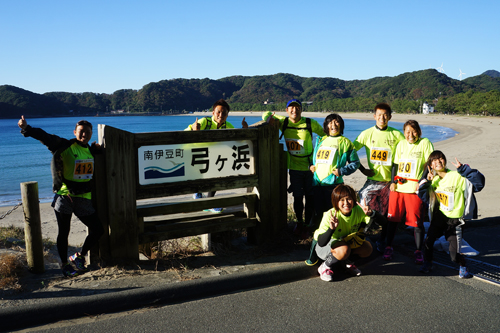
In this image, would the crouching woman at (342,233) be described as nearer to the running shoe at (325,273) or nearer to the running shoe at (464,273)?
the running shoe at (325,273)

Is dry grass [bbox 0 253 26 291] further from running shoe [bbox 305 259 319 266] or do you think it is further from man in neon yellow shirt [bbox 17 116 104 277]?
running shoe [bbox 305 259 319 266]

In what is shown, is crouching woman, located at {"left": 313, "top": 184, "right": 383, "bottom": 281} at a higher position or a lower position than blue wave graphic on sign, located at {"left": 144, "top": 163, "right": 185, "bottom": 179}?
lower

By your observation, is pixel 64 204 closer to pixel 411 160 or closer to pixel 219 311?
pixel 219 311

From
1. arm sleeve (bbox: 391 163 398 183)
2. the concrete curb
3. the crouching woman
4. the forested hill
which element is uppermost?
the forested hill

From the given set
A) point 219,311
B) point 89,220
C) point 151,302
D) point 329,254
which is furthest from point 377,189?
point 89,220

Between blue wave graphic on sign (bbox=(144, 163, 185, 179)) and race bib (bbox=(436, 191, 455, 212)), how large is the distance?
113 inches

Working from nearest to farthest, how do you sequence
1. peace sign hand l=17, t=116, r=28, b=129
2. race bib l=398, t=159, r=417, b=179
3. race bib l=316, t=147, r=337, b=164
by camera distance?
1. peace sign hand l=17, t=116, r=28, b=129
2. race bib l=398, t=159, r=417, b=179
3. race bib l=316, t=147, r=337, b=164

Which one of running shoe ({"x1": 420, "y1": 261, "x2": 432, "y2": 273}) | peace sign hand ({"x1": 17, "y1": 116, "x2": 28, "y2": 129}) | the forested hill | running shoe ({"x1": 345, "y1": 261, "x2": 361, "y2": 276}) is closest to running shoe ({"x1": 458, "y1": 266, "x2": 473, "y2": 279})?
running shoe ({"x1": 420, "y1": 261, "x2": 432, "y2": 273})

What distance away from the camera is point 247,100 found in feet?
626

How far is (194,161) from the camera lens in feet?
14.6

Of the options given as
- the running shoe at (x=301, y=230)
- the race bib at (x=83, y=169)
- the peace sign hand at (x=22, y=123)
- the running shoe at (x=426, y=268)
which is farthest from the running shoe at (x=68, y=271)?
the running shoe at (x=426, y=268)

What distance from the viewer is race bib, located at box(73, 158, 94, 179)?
3752 millimetres

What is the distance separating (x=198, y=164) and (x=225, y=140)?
17.4 inches

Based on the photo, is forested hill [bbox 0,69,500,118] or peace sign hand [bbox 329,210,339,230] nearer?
peace sign hand [bbox 329,210,339,230]
